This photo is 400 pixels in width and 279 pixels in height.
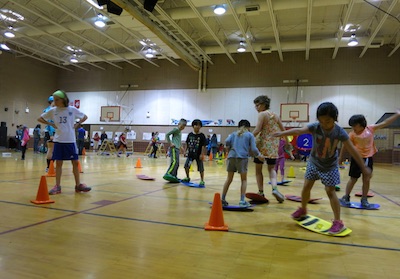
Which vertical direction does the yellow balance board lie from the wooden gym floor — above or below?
above

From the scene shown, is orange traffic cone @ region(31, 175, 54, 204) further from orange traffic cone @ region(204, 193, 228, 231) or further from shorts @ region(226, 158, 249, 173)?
shorts @ region(226, 158, 249, 173)

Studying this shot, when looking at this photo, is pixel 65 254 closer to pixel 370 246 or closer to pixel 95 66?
pixel 370 246

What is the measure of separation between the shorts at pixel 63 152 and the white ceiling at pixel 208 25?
894 centimetres

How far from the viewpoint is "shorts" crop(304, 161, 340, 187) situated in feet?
10.3

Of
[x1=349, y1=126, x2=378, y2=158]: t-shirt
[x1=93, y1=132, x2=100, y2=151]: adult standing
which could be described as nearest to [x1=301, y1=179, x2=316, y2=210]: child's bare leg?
[x1=349, y1=126, x2=378, y2=158]: t-shirt

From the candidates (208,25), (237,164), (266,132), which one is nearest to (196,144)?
(266,132)

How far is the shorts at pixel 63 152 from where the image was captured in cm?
479

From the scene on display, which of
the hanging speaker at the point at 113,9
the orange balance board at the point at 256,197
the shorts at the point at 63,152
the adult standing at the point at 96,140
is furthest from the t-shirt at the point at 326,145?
the adult standing at the point at 96,140

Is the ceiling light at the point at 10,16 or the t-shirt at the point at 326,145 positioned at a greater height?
the ceiling light at the point at 10,16

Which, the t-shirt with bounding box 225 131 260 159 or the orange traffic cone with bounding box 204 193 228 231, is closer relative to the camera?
the orange traffic cone with bounding box 204 193 228 231

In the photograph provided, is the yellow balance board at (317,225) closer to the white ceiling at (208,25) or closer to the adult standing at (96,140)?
the white ceiling at (208,25)

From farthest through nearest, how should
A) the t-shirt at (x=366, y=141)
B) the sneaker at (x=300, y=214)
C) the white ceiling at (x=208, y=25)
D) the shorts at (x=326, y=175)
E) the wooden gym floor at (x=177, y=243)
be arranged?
the white ceiling at (x=208, y=25) < the t-shirt at (x=366, y=141) < the sneaker at (x=300, y=214) < the shorts at (x=326, y=175) < the wooden gym floor at (x=177, y=243)

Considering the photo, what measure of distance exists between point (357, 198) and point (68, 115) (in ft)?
17.6

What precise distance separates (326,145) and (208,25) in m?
14.0
